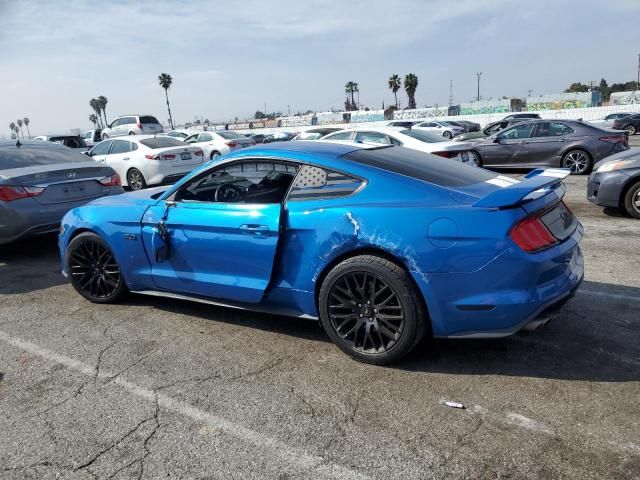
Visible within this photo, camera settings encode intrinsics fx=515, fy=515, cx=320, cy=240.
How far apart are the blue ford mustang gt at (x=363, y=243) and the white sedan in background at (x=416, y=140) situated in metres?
5.64

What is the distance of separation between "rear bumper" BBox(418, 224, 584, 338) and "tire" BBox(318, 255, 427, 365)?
0.13m

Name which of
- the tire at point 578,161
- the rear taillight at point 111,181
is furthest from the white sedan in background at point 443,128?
the rear taillight at point 111,181

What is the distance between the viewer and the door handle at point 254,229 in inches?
142

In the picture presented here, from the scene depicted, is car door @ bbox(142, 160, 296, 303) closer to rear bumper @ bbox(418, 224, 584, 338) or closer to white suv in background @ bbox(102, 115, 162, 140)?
rear bumper @ bbox(418, 224, 584, 338)

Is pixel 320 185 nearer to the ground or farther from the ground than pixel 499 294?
farther from the ground

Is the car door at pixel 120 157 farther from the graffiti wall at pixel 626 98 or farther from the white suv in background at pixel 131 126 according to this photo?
the graffiti wall at pixel 626 98

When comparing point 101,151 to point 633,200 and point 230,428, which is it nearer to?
point 633,200

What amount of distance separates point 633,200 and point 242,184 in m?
5.90

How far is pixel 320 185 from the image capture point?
3.58 metres

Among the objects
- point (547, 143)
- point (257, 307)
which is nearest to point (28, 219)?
point (257, 307)

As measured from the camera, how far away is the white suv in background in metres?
26.9

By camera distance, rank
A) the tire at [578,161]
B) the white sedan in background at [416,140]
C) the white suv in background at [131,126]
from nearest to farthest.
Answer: the white sedan in background at [416,140], the tire at [578,161], the white suv in background at [131,126]

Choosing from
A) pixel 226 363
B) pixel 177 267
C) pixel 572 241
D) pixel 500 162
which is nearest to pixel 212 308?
pixel 177 267

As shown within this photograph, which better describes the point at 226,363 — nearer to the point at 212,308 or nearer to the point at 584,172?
the point at 212,308
